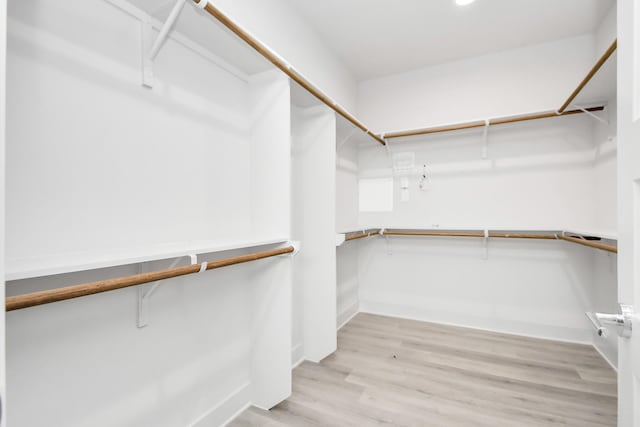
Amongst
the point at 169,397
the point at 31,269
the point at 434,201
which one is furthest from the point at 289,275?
the point at 434,201

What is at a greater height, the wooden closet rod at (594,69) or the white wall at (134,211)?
the wooden closet rod at (594,69)

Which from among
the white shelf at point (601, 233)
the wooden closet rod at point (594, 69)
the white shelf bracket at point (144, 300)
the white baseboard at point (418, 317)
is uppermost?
the wooden closet rod at point (594, 69)

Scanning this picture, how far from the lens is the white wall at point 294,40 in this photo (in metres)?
1.63

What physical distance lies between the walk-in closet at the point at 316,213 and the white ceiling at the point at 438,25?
0.02 metres

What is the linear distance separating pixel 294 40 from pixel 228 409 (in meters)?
2.27

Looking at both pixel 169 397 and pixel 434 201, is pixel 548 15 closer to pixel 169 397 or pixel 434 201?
pixel 434 201

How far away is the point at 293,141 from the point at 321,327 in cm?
134

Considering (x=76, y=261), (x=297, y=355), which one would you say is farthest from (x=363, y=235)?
(x=76, y=261)

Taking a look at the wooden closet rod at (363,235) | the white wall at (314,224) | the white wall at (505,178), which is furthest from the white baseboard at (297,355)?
the white wall at (505,178)

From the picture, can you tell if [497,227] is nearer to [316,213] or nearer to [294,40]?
[316,213]

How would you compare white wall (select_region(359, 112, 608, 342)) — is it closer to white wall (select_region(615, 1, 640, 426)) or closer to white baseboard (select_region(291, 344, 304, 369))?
white baseboard (select_region(291, 344, 304, 369))

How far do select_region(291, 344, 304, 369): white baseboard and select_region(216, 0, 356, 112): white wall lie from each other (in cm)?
190

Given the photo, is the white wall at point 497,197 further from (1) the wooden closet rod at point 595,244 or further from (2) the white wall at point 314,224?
(2) the white wall at point 314,224

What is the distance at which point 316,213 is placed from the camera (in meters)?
2.11
